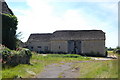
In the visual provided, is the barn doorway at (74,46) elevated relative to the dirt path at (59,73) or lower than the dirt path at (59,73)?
elevated

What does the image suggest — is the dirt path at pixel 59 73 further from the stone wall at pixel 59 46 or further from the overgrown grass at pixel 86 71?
the stone wall at pixel 59 46

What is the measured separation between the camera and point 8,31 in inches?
631

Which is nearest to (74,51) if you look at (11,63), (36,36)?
(36,36)

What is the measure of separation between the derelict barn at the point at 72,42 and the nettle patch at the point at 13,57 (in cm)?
2497

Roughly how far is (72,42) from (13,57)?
1128 inches

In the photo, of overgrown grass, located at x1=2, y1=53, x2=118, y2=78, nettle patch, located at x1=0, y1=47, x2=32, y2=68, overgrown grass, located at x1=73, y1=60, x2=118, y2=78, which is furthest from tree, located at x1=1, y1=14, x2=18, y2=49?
overgrown grass, located at x1=73, y1=60, x2=118, y2=78

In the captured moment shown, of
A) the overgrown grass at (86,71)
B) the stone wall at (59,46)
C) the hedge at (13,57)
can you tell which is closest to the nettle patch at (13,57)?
the hedge at (13,57)

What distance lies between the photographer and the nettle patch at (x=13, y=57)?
11375 millimetres

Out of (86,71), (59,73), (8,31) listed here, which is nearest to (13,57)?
(59,73)

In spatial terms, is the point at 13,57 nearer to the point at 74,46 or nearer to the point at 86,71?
the point at 86,71

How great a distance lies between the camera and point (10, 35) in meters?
16.2

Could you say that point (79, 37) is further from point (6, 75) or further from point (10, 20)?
point (6, 75)

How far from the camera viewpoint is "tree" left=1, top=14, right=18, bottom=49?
51.7 feet

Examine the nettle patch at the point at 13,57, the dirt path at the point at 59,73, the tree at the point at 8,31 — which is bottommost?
the dirt path at the point at 59,73
